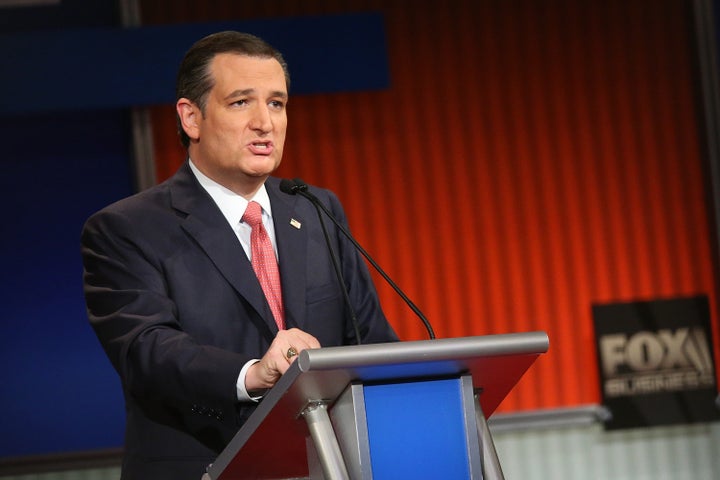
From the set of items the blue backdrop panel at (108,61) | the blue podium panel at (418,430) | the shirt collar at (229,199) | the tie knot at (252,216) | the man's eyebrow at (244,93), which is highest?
the blue backdrop panel at (108,61)

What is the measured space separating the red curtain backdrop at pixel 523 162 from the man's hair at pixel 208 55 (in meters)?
2.31

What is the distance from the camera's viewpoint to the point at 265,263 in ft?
7.37

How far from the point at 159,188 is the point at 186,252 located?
227 mm

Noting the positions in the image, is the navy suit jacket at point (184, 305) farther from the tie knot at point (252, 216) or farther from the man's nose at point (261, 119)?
the man's nose at point (261, 119)

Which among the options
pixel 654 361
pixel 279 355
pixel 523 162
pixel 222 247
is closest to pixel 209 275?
pixel 222 247

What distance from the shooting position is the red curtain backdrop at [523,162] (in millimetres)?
4754

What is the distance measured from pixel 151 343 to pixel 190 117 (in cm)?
63

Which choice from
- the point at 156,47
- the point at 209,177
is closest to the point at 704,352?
the point at 156,47

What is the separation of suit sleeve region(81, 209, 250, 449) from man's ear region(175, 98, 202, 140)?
26cm

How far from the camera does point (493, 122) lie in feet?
15.8

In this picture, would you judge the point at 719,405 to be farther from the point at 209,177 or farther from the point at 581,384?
the point at 209,177

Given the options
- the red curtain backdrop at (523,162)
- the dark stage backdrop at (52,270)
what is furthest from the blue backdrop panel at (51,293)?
the red curtain backdrop at (523,162)

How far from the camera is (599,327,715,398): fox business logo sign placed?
4.82 meters

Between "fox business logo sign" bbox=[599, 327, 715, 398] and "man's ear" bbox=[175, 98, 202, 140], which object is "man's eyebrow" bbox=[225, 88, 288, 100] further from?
"fox business logo sign" bbox=[599, 327, 715, 398]
